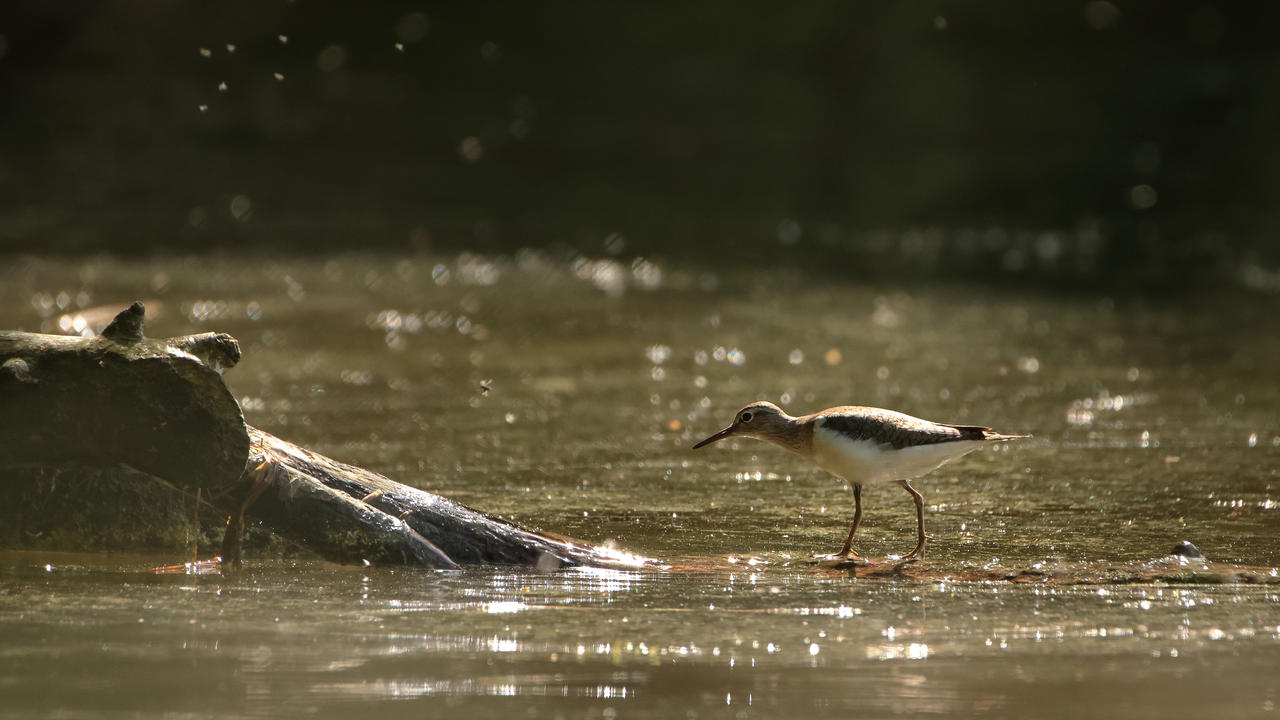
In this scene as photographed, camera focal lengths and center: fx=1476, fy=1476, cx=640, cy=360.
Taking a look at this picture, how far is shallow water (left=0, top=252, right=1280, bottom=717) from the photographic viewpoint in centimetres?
399

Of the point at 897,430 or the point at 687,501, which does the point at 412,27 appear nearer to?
the point at 687,501

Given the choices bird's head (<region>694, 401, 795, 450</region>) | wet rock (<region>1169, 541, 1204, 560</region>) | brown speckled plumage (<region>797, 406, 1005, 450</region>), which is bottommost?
wet rock (<region>1169, 541, 1204, 560</region>)

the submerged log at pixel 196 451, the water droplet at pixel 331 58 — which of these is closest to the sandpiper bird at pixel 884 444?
the submerged log at pixel 196 451

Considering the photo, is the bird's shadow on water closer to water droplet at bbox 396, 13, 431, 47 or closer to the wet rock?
the wet rock

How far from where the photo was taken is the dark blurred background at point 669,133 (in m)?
15.5

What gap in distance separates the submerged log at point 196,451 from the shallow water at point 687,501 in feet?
0.58

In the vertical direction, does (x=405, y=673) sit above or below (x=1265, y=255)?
below

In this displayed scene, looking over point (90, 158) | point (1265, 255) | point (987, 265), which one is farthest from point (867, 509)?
point (90, 158)

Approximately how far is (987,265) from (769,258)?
2461 mm

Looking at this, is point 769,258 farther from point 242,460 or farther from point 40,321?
point 242,460

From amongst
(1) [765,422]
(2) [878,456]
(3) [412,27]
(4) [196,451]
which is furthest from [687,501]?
(3) [412,27]

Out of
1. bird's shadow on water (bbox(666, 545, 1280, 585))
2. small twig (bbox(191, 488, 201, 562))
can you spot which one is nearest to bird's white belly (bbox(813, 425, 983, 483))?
bird's shadow on water (bbox(666, 545, 1280, 585))

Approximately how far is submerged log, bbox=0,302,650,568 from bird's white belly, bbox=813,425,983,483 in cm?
113

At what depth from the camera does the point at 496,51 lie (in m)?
21.5
